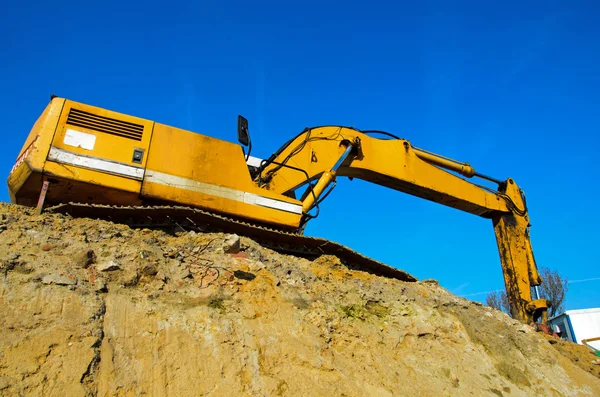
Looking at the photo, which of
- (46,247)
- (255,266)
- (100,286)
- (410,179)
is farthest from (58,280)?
(410,179)

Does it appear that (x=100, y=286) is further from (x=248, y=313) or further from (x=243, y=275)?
(x=243, y=275)

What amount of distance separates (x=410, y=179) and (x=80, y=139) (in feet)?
19.7

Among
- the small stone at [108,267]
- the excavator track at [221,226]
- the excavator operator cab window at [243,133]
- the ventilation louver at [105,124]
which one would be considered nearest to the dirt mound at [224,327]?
the small stone at [108,267]

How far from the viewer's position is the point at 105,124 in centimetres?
805

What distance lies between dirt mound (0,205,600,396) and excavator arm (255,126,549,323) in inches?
72.4

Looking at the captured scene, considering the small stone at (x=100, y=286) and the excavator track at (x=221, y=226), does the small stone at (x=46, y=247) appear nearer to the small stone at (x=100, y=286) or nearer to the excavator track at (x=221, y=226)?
the small stone at (x=100, y=286)

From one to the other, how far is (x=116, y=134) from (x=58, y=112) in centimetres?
86

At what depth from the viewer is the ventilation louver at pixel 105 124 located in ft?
26.0

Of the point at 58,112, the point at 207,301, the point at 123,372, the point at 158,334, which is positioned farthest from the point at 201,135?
the point at 123,372

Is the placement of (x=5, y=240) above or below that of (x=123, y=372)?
above

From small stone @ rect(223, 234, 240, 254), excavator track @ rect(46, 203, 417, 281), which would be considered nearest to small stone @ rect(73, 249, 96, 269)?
excavator track @ rect(46, 203, 417, 281)

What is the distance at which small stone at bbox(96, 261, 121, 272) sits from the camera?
6066mm

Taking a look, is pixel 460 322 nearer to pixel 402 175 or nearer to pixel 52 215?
pixel 402 175

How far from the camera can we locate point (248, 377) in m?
5.18
